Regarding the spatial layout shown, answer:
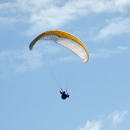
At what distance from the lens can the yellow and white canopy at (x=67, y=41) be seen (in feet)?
183

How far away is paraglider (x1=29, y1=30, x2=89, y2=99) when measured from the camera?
183 feet

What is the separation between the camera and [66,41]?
57.8m

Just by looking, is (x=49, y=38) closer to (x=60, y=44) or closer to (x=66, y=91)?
(x=60, y=44)

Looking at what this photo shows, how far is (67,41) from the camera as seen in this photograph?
57750 millimetres

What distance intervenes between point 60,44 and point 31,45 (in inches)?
181

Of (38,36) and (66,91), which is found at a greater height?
(38,36)

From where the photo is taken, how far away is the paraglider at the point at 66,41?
55.7 metres

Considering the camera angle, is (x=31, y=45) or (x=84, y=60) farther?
(x=84, y=60)

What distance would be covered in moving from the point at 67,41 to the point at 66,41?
16 cm

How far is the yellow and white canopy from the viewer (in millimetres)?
55688

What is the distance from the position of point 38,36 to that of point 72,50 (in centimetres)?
631

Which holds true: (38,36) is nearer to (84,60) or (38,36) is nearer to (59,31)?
(59,31)

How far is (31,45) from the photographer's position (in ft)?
184

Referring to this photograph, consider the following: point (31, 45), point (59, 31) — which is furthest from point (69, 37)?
point (31, 45)
